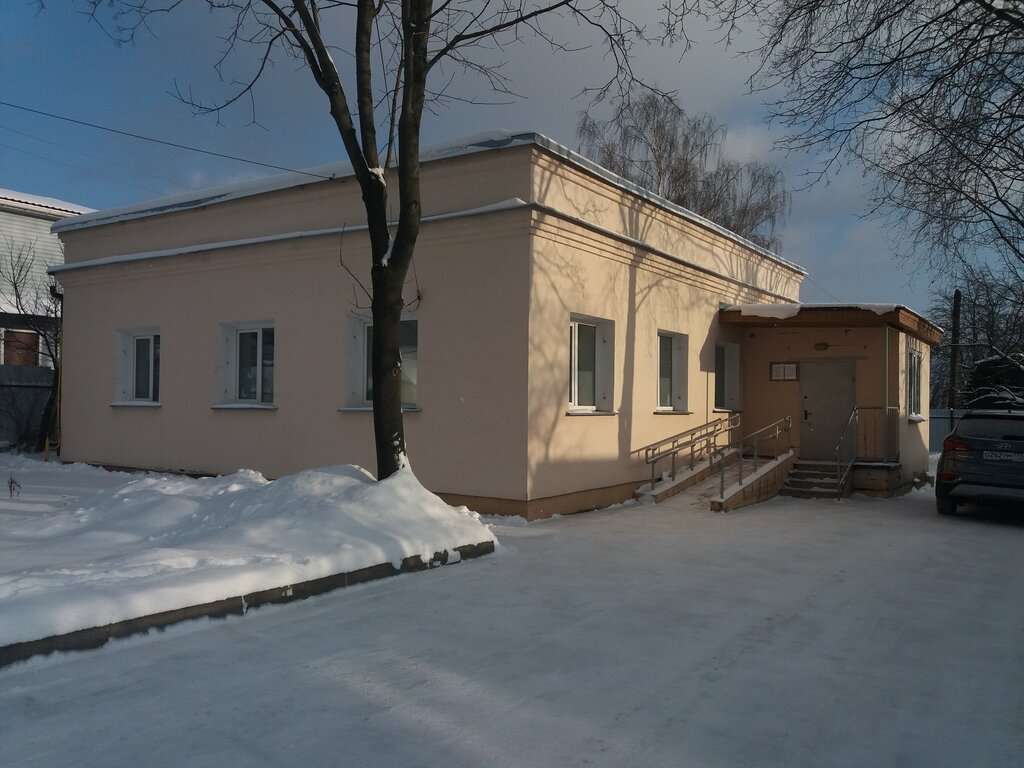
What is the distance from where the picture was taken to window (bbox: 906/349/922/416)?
17.2 metres

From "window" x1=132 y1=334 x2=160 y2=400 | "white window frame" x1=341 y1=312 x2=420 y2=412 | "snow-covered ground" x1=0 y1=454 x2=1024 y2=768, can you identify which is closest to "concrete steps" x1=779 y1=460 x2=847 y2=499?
"snow-covered ground" x1=0 y1=454 x2=1024 y2=768

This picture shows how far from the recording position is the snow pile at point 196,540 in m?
5.30

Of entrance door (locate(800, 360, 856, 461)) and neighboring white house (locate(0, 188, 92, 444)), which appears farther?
neighboring white house (locate(0, 188, 92, 444))

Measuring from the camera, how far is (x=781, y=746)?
390 centimetres

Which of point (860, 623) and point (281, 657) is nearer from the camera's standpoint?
point (281, 657)

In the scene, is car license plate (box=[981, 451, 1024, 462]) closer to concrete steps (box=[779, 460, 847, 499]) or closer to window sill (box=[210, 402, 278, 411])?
concrete steps (box=[779, 460, 847, 499])

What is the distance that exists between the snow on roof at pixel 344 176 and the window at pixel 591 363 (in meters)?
2.24

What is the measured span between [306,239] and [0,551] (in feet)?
23.3

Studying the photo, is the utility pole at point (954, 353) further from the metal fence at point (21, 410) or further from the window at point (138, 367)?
the metal fence at point (21, 410)

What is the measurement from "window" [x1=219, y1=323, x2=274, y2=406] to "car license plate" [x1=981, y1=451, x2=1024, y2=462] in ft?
36.7

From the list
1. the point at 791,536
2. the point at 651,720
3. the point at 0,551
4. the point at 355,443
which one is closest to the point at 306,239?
the point at 355,443

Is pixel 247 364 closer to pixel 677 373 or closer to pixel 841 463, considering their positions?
pixel 677 373

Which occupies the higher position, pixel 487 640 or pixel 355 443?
pixel 355 443

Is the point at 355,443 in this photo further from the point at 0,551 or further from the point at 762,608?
the point at 762,608
